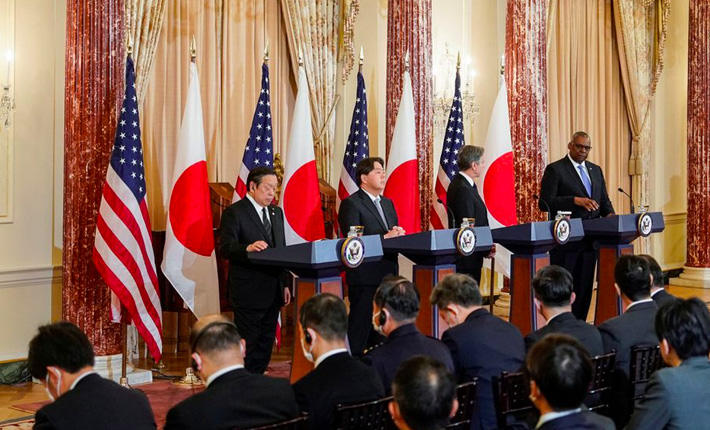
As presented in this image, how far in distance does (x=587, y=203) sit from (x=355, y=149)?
2092 mm

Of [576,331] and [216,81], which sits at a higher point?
[216,81]

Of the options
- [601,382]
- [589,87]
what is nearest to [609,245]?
[601,382]

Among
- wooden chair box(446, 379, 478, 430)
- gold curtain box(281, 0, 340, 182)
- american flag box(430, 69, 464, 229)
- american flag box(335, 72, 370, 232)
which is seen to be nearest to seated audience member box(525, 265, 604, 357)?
wooden chair box(446, 379, 478, 430)

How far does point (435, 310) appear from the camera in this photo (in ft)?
21.2

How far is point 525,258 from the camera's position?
709 centimetres

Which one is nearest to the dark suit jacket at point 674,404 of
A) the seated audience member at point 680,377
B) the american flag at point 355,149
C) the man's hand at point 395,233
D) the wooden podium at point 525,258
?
the seated audience member at point 680,377

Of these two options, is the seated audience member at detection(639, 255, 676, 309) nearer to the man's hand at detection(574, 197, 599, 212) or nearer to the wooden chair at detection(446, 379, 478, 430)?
the wooden chair at detection(446, 379, 478, 430)

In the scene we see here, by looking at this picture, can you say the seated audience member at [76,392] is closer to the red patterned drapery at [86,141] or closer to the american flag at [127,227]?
the american flag at [127,227]

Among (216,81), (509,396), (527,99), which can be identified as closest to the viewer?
(509,396)

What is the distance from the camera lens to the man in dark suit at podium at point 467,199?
7.15m

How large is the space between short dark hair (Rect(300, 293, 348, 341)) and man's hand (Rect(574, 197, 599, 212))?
14.6ft

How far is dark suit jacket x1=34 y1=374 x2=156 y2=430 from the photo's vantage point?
302 centimetres

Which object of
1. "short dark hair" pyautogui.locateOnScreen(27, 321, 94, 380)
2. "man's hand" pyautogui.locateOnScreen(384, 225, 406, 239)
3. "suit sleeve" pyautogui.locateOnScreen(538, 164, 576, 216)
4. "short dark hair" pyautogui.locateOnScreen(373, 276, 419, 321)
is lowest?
"short dark hair" pyautogui.locateOnScreen(27, 321, 94, 380)

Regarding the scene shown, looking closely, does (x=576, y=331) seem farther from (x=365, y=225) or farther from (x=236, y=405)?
(x=365, y=225)
